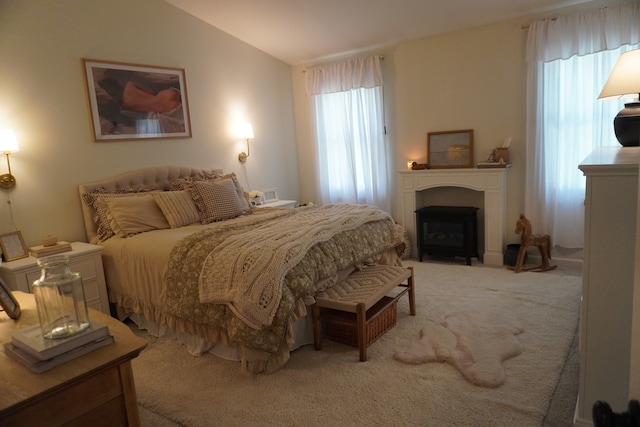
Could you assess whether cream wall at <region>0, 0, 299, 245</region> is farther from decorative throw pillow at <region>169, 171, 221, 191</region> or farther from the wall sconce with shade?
the wall sconce with shade

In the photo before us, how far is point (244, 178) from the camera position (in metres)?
5.22

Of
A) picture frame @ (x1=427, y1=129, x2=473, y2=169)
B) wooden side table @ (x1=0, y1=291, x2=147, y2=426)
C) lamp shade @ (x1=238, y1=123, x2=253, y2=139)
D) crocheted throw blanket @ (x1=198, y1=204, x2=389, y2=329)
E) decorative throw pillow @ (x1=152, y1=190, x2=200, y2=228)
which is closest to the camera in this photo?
wooden side table @ (x1=0, y1=291, x2=147, y2=426)

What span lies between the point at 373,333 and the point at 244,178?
3.05 meters

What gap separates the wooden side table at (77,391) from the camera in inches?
44.5

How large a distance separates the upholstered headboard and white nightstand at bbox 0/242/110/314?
11.8 inches

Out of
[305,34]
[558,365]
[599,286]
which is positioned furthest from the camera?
[305,34]

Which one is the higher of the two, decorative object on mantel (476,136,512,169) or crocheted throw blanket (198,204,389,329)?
decorative object on mantel (476,136,512,169)

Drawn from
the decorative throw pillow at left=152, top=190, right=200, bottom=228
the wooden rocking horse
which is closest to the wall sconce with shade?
the wooden rocking horse

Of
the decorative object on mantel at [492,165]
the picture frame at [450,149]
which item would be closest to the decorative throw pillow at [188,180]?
the picture frame at [450,149]

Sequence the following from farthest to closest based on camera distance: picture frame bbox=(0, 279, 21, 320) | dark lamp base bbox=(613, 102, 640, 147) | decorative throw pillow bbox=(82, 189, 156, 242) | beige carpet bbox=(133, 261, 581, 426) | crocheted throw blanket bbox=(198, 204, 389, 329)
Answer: decorative throw pillow bbox=(82, 189, 156, 242)
crocheted throw blanket bbox=(198, 204, 389, 329)
dark lamp base bbox=(613, 102, 640, 147)
beige carpet bbox=(133, 261, 581, 426)
picture frame bbox=(0, 279, 21, 320)

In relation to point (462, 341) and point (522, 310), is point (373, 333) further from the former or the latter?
point (522, 310)

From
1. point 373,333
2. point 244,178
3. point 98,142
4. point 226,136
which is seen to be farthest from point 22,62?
point 373,333

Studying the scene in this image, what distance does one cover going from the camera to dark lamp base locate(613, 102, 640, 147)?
2.20 m

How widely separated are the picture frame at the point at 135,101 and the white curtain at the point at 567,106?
11.9 feet
